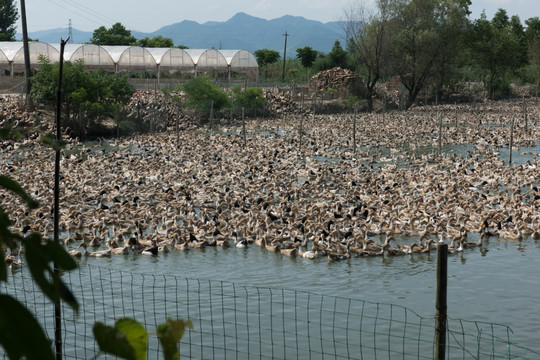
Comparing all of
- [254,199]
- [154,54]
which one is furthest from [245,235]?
[154,54]

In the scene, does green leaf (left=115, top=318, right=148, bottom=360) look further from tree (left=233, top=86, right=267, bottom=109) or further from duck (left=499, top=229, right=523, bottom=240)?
tree (left=233, top=86, right=267, bottom=109)

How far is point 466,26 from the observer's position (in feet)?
173

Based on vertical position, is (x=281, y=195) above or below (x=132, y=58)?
below

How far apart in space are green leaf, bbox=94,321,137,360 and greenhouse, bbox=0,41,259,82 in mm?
46800

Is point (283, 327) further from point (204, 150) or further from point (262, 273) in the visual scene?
point (204, 150)

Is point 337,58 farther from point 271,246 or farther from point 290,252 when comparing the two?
point 290,252

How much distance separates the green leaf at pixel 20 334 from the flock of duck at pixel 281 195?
22.2 ft

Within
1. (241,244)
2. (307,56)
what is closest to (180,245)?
(241,244)

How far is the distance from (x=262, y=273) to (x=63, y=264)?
11772mm

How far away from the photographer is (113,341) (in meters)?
0.96

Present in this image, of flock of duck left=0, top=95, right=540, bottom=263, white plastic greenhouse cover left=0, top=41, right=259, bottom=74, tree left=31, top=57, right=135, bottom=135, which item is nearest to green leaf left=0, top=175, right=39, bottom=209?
flock of duck left=0, top=95, right=540, bottom=263

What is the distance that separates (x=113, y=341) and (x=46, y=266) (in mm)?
152

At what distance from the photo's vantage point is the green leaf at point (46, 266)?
970mm

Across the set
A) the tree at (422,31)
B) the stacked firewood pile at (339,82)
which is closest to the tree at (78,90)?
the stacked firewood pile at (339,82)
